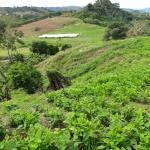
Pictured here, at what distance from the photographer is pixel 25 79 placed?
36.5 meters

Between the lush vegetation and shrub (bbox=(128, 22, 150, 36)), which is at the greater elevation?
the lush vegetation

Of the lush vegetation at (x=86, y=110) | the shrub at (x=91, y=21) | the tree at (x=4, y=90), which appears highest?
the lush vegetation at (x=86, y=110)

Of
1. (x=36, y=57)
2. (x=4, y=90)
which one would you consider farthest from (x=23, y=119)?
(x=36, y=57)

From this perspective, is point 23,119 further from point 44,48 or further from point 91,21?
point 91,21

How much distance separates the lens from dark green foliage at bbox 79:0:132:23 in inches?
4843

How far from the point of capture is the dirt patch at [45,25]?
10756 centimetres

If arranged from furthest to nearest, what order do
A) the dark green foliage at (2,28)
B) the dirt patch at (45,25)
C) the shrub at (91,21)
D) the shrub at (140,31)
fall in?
the shrub at (91,21) → the dirt patch at (45,25) → the dark green foliage at (2,28) → the shrub at (140,31)

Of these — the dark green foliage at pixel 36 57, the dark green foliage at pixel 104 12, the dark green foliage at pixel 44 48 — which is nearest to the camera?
the dark green foliage at pixel 36 57

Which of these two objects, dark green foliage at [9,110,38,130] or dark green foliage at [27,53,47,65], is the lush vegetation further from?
dark green foliage at [27,53,47,65]

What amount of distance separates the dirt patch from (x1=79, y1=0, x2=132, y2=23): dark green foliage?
8.00 metres

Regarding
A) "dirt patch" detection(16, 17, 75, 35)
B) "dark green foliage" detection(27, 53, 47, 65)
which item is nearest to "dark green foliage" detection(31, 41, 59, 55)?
"dark green foliage" detection(27, 53, 47, 65)

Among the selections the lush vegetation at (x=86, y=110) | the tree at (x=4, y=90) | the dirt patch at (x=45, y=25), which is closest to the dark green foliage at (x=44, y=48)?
the dirt patch at (x=45, y=25)

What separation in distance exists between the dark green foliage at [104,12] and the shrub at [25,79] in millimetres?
83443

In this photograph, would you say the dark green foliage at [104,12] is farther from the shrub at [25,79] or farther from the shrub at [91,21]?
the shrub at [25,79]
